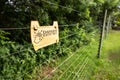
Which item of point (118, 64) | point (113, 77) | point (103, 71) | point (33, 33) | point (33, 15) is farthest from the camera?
point (118, 64)

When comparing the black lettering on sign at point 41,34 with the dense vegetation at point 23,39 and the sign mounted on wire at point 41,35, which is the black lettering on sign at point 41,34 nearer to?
the sign mounted on wire at point 41,35

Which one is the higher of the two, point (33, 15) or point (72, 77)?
point (33, 15)

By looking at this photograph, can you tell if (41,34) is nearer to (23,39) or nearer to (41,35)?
(41,35)

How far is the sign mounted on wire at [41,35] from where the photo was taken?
229cm

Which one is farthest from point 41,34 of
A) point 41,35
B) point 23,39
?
point 23,39

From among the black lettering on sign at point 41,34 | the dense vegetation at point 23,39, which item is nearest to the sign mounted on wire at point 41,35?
the black lettering on sign at point 41,34

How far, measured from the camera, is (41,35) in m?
2.47

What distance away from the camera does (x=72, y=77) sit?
4.78m

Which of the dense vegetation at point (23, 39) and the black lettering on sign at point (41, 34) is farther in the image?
the dense vegetation at point (23, 39)

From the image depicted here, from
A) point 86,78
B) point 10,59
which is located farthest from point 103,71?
point 10,59

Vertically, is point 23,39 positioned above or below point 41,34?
below

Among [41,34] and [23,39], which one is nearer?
[41,34]

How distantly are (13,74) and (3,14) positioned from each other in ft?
5.04

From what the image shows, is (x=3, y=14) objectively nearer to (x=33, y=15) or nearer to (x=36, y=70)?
(x=33, y=15)
